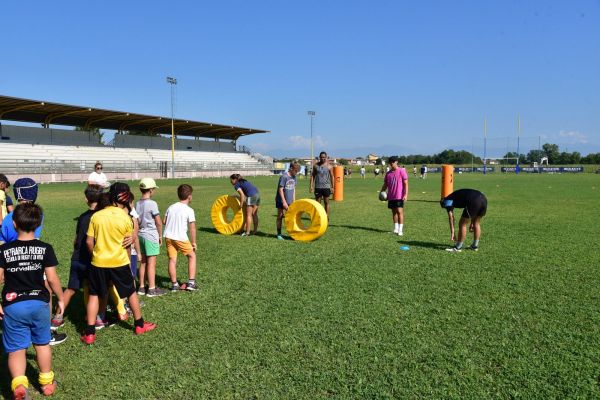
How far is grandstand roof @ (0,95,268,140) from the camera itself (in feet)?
142

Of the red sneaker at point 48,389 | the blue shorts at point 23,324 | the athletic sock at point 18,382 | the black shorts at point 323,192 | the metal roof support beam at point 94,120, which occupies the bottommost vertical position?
the red sneaker at point 48,389

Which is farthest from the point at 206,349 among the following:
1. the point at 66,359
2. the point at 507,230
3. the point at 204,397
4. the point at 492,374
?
the point at 507,230

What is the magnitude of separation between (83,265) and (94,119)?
52892mm

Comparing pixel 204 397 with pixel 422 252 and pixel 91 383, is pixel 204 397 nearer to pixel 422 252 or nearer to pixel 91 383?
pixel 91 383

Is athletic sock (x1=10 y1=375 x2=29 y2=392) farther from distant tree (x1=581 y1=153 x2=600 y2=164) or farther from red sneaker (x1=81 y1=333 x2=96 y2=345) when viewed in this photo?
distant tree (x1=581 y1=153 x2=600 y2=164)

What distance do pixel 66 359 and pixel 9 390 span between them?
0.60 m

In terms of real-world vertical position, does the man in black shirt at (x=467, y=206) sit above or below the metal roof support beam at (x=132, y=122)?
below

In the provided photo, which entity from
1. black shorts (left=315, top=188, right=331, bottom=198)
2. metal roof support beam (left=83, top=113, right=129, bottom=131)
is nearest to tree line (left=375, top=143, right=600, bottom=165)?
metal roof support beam (left=83, top=113, right=129, bottom=131)

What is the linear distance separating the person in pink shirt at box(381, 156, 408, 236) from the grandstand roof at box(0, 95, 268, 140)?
41816mm

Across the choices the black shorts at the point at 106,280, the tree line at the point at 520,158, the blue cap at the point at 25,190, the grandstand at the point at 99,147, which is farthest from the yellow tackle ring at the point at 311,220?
the tree line at the point at 520,158

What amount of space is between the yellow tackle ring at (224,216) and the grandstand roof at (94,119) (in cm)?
3845

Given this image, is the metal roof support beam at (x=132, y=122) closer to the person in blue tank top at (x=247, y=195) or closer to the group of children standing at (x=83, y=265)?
the person in blue tank top at (x=247, y=195)

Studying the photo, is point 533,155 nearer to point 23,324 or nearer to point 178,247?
point 178,247

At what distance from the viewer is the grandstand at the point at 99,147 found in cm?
4259
